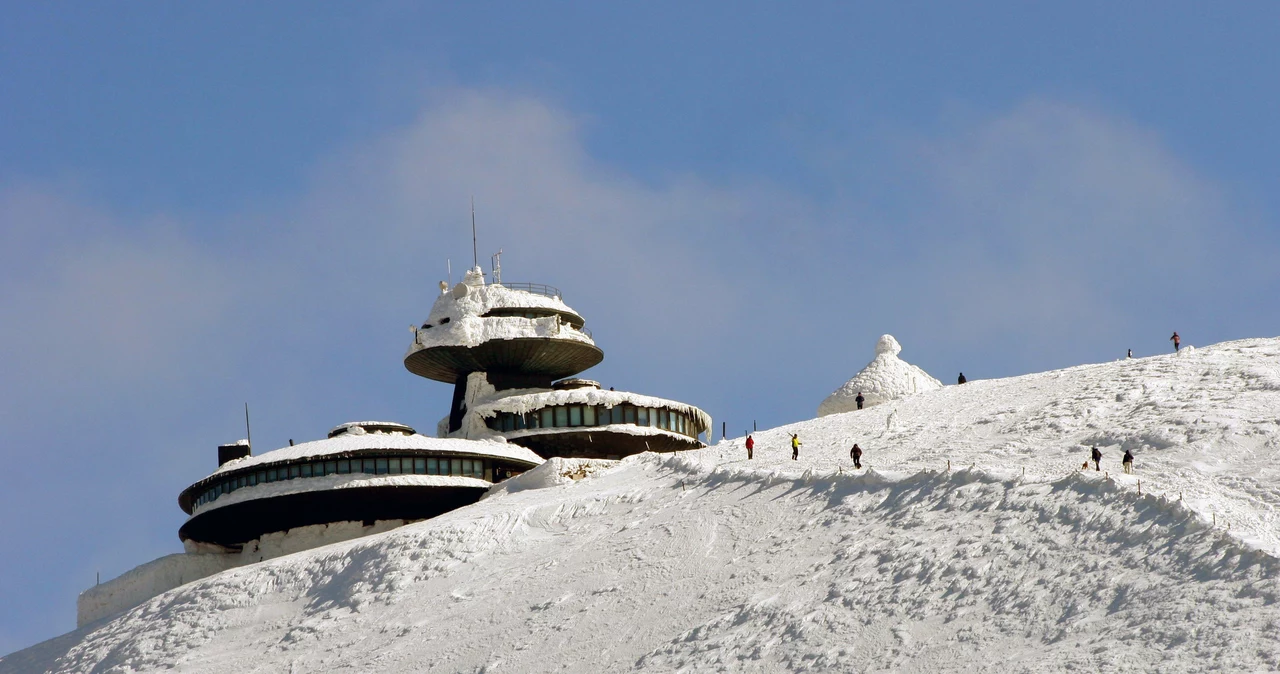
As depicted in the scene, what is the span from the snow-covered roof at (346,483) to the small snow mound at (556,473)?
2.85 meters

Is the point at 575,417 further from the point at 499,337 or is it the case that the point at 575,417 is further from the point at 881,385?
the point at 881,385

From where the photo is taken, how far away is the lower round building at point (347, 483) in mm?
60250

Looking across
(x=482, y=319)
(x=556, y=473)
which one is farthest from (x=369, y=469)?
(x=482, y=319)

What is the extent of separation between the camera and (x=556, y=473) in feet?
186

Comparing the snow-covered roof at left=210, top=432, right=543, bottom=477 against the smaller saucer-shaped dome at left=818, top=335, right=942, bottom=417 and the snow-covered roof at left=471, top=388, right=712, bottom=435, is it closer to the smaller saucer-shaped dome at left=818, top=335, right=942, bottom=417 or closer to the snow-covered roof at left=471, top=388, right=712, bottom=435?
the snow-covered roof at left=471, top=388, right=712, bottom=435

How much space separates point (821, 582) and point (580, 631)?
19.2 ft

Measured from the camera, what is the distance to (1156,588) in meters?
34.0

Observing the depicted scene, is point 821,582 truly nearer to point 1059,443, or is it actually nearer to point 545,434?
point 1059,443

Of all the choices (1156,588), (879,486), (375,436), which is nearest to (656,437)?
(375,436)

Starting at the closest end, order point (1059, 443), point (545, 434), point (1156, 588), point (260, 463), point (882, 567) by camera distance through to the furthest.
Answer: point (1156, 588) < point (882, 567) < point (1059, 443) < point (260, 463) < point (545, 434)

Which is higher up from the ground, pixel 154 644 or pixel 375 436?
pixel 375 436

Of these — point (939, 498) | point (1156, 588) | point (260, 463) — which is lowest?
point (1156, 588)

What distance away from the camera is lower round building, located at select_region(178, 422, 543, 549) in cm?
6025

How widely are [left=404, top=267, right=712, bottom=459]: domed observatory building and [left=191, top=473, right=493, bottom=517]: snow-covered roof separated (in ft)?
21.3
